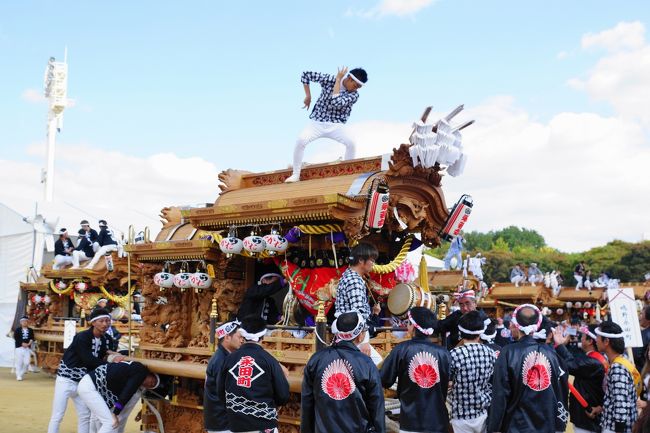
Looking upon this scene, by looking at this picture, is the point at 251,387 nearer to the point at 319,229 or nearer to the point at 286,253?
the point at 319,229

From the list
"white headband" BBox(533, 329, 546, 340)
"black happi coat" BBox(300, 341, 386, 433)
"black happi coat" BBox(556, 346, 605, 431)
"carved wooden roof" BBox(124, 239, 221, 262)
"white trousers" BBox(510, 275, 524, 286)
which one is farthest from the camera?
"white trousers" BBox(510, 275, 524, 286)

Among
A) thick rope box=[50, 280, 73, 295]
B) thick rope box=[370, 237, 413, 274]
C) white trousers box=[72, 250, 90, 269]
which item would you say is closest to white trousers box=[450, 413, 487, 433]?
thick rope box=[370, 237, 413, 274]

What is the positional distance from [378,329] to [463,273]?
15.5m

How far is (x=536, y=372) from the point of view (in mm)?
5469

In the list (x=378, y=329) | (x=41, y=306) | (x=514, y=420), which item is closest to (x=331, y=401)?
(x=514, y=420)

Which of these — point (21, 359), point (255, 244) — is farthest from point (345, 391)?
point (21, 359)

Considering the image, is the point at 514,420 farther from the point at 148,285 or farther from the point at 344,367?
the point at 148,285

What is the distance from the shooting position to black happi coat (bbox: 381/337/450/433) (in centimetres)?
555

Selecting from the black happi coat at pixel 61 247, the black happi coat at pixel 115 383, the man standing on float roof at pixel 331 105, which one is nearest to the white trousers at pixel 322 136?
the man standing on float roof at pixel 331 105

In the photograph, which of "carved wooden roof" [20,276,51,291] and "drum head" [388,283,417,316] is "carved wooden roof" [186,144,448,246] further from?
"carved wooden roof" [20,276,51,291]

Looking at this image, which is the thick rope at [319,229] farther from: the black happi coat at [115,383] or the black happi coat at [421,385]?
Result: the black happi coat at [115,383]

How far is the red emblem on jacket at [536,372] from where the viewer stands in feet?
17.9

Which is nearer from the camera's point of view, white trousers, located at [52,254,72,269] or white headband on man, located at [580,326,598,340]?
white headband on man, located at [580,326,598,340]

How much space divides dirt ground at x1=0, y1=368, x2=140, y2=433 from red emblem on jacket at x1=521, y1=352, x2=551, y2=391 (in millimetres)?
7563
